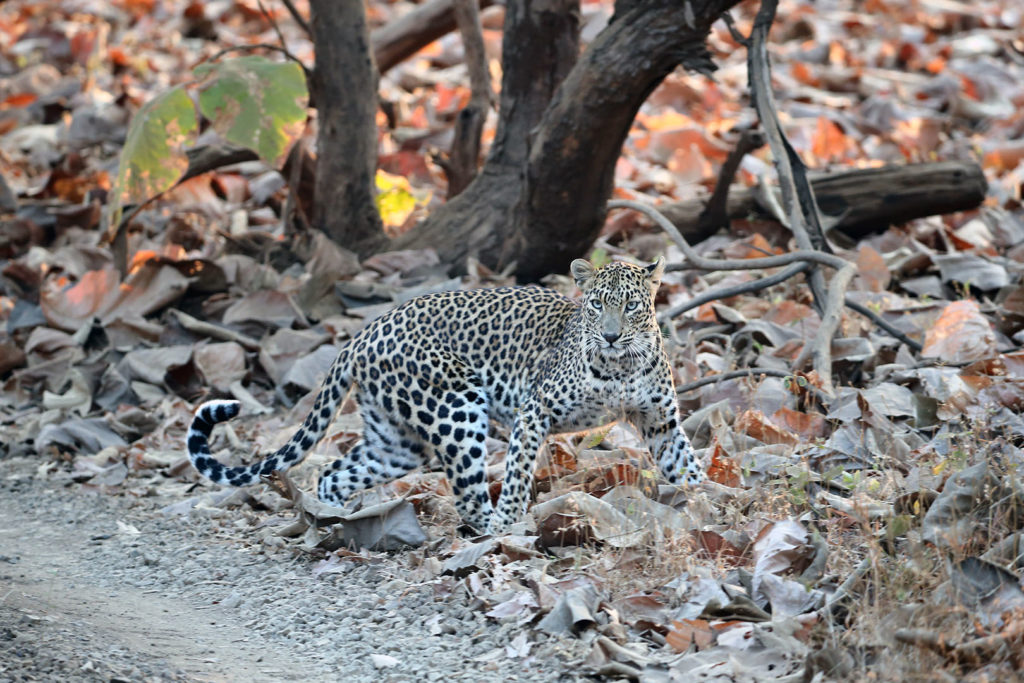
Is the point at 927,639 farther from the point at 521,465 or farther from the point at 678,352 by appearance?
the point at 678,352

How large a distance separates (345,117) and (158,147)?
1832mm

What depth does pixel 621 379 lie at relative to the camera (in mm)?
6527

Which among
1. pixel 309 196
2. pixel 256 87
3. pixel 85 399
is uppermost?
pixel 256 87

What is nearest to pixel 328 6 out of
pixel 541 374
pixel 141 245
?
pixel 141 245

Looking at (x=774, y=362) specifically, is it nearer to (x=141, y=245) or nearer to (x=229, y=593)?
(x=229, y=593)

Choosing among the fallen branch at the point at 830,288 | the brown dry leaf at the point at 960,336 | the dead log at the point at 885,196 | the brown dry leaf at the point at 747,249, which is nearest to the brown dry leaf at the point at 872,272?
the brown dry leaf at the point at 747,249

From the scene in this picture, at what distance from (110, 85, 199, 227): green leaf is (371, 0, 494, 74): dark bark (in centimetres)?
346

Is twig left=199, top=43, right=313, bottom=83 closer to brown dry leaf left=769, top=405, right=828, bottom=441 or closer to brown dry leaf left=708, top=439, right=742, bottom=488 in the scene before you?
brown dry leaf left=769, top=405, right=828, bottom=441

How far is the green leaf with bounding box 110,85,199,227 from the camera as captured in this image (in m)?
9.20

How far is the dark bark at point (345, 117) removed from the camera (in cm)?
1042

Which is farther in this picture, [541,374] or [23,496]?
[23,496]

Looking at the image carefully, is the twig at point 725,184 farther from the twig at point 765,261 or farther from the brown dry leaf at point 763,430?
the brown dry leaf at point 763,430

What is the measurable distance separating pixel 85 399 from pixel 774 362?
16.8ft

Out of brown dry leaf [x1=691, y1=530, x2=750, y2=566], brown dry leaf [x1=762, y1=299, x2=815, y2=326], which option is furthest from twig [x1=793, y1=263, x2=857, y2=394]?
brown dry leaf [x1=691, y1=530, x2=750, y2=566]
